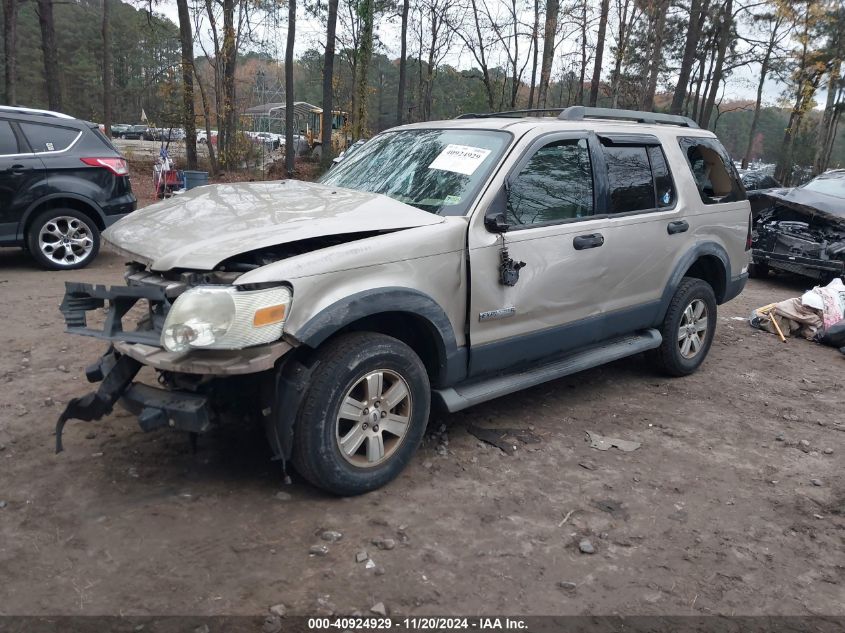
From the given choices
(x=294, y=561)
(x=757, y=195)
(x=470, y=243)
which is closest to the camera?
(x=294, y=561)

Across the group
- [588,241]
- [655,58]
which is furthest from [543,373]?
[655,58]

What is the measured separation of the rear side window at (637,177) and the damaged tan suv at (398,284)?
0.02 m

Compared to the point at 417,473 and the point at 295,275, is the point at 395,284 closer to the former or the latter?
the point at 295,275

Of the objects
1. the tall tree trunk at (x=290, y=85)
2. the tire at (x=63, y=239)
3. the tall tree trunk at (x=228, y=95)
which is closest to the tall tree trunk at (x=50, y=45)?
the tall tree trunk at (x=228, y=95)

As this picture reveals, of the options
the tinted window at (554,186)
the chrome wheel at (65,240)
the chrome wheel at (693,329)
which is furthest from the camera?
the chrome wheel at (65,240)

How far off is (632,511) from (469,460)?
0.94m

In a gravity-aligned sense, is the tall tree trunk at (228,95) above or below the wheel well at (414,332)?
above

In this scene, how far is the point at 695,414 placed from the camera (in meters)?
4.77

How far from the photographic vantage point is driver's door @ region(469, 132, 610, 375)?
3771mm

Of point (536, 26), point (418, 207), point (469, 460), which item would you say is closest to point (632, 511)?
point (469, 460)

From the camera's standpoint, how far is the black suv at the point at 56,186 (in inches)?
293

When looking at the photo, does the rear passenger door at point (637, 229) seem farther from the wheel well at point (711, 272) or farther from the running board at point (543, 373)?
the wheel well at point (711, 272)

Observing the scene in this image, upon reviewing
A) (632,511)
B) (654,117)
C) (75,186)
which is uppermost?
(654,117)

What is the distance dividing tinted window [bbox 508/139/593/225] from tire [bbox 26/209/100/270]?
6.14m
